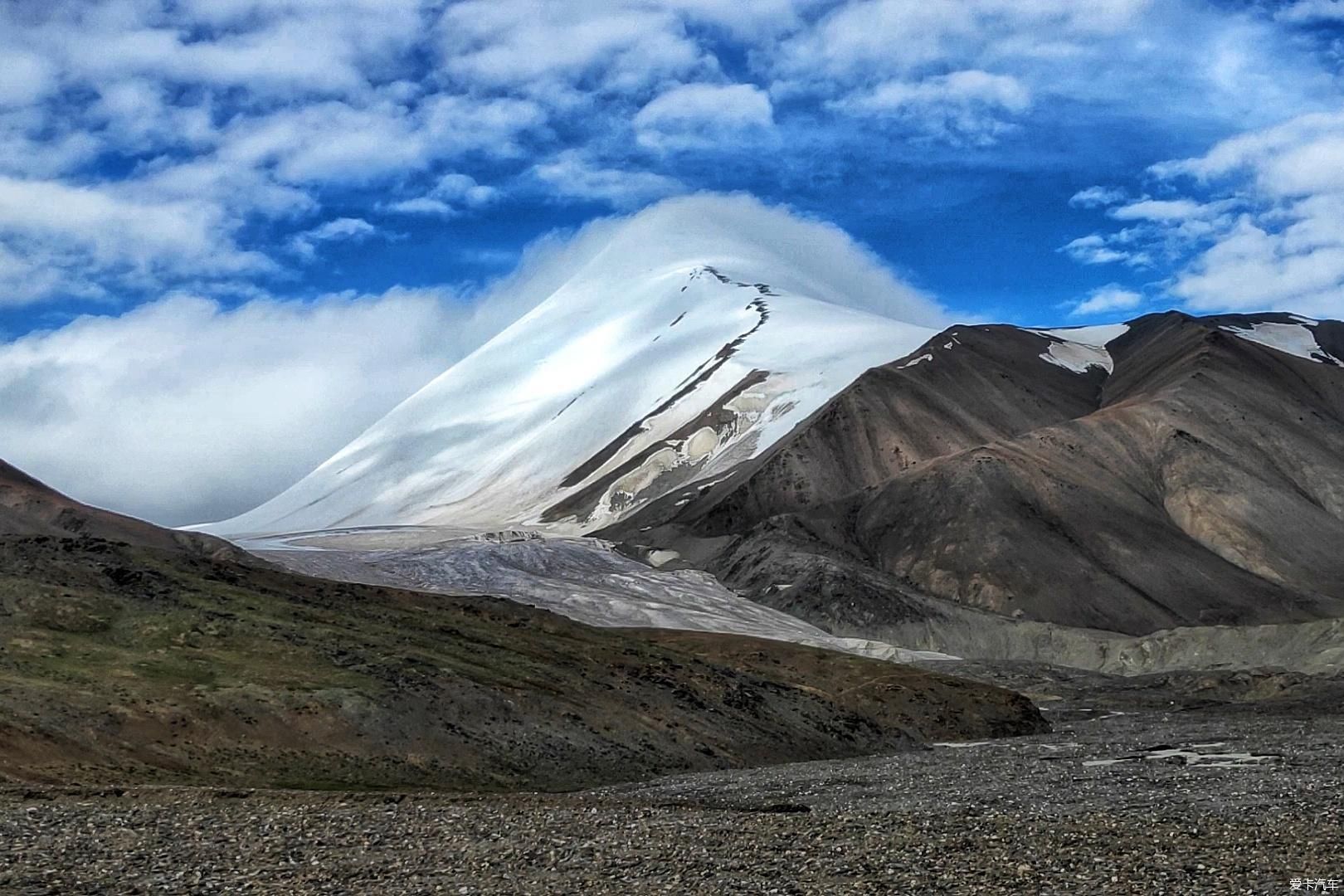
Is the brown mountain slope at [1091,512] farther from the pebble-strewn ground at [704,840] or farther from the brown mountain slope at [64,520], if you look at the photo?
the pebble-strewn ground at [704,840]

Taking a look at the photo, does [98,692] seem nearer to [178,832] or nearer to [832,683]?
[178,832]

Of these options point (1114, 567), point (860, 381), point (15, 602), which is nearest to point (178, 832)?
point (15, 602)

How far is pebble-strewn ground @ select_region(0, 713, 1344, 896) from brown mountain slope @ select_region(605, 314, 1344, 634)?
317 feet

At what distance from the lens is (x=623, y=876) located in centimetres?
2870

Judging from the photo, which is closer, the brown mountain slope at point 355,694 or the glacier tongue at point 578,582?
the brown mountain slope at point 355,694

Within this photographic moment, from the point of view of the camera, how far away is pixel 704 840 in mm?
32625

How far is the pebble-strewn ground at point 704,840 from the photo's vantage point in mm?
27234

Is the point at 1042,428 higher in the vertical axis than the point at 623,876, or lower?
Answer: higher

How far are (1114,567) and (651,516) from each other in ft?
174

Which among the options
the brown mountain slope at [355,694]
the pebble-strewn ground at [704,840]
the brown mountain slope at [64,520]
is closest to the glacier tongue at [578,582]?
the brown mountain slope at [64,520]

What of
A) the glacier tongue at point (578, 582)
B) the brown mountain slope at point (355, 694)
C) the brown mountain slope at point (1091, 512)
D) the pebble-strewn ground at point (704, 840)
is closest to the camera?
the pebble-strewn ground at point (704, 840)

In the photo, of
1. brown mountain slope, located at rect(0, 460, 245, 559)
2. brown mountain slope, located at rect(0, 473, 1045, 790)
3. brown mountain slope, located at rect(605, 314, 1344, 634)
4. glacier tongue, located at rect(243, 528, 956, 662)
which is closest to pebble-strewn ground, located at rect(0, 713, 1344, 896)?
brown mountain slope, located at rect(0, 473, 1045, 790)

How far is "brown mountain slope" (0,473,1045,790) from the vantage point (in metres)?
45.6

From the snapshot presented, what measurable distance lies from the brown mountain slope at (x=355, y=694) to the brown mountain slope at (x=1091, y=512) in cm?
7146
